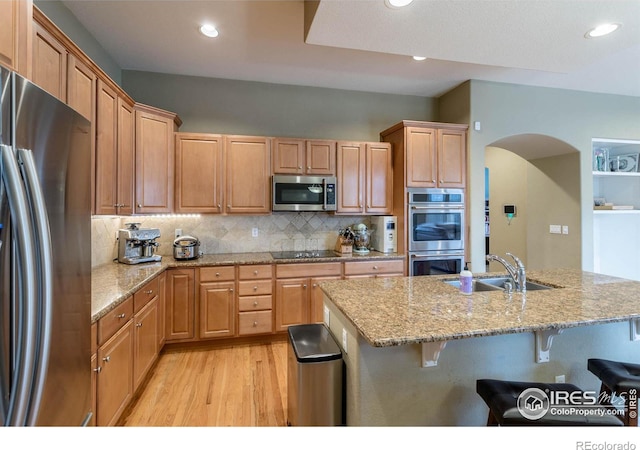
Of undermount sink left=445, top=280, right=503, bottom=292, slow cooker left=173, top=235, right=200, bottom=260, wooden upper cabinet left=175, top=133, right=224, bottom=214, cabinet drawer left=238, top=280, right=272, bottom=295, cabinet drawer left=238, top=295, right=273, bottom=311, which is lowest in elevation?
cabinet drawer left=238, top=295, right=273, bottom=311

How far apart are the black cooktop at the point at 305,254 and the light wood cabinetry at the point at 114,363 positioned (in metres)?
1.67

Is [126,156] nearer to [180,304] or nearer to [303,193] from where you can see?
[180,304]

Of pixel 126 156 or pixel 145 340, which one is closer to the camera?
pixel 145 340

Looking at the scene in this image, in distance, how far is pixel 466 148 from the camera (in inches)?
149

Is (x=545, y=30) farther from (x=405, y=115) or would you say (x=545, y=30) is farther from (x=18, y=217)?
(x=18, y=217)

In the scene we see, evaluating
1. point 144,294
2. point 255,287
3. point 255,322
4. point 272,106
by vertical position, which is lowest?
point 255,322

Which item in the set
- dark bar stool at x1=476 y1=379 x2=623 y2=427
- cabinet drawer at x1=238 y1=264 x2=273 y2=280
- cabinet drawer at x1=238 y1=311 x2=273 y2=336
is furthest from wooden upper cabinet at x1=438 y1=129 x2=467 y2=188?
dark bar stool at x1=476 y1=379 x2=623 y2=427

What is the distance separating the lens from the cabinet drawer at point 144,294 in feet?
7.41

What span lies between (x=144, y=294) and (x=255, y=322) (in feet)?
4.02

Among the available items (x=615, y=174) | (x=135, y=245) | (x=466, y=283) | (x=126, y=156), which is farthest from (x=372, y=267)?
(x=615, y=174)

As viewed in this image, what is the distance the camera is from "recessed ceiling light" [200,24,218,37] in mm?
2633

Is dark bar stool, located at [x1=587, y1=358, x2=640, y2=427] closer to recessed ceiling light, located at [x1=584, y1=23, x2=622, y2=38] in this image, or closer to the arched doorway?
recessed ceiling light, located at [x1=584, y1=23, x2=622, y2=38]

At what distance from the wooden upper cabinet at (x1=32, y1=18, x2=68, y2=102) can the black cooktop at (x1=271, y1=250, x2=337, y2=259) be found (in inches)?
91.0

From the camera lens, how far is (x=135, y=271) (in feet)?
8.75
